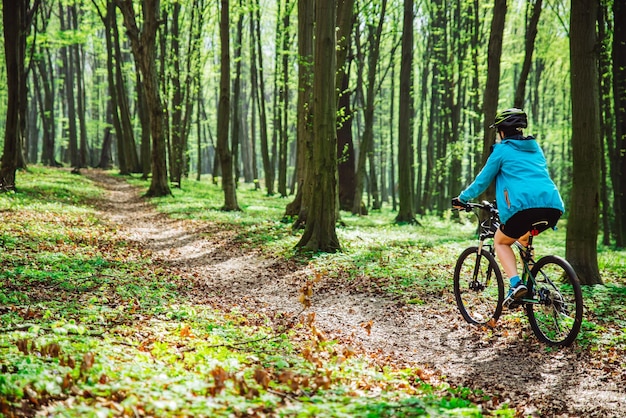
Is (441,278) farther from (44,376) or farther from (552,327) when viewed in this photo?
(44,376)

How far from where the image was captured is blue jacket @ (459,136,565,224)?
4.89m

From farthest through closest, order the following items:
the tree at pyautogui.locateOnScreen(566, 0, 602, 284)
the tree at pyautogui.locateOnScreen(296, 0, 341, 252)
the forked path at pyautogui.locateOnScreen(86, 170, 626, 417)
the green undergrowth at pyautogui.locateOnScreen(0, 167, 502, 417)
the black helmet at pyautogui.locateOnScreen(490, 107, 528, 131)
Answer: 1. the tree at pyautogui.locateOnScreen(296, 0, 341, 252)
2. the tree at pyautogui.locateOnScreen(566, 0, 602, 284)
3. the black helmet at pyautogui.locateOnScreen(490, 107, 528, 131)
4. the forked path at pyautogui.locateOnScreen(86, 170, 626, 417)
5. the green undergrowth at pyautogui.locateOnScreen(0, 167, 502, 417)

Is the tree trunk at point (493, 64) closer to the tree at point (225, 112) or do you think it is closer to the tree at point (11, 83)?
the tree at point (225, 112)

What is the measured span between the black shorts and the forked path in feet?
4.24

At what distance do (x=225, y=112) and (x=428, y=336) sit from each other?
501 inches

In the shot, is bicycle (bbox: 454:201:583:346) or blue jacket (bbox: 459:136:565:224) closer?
blue jacket (bbox: 459:136:565:224)

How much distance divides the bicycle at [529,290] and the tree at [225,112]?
11.7 m

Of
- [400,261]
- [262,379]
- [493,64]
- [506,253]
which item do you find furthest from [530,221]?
[493,64]

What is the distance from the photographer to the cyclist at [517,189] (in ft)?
16.1

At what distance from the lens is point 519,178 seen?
5.02 metres

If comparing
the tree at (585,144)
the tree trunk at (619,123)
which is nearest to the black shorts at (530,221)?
the tree at (585,144)

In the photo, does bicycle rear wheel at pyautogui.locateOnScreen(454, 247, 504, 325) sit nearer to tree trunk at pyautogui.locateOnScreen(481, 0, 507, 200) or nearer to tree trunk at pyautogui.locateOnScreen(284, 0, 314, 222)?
tree trunk at pyautogui.locateOnScreen(284, 0, 314, 222)

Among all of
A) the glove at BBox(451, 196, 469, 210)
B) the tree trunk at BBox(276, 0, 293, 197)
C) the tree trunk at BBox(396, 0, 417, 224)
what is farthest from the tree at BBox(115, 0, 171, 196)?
the glove at BBox(451, 196, 469, 210)

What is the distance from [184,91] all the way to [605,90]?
71.4ft
